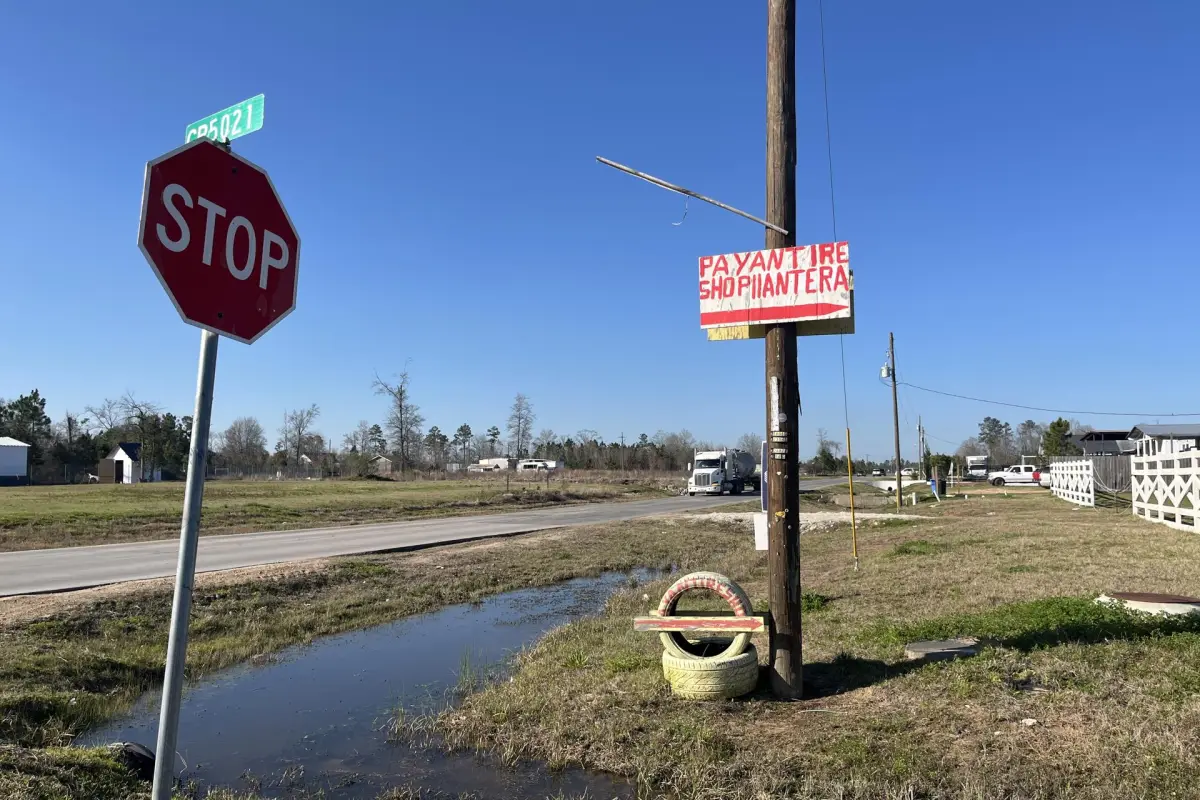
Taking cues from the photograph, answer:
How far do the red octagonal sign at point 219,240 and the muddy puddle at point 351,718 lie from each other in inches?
140

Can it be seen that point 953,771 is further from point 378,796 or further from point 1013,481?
point 1013,481

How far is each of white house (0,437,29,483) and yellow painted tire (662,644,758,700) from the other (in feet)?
Answer: 259

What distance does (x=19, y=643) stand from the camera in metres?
8.61

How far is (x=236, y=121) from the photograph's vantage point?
316 centimetres

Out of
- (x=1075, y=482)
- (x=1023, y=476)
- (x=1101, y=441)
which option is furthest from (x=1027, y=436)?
(x=1075, y=482)

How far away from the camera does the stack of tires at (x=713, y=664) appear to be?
6062mm

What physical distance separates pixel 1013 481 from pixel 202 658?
65216 millimetres

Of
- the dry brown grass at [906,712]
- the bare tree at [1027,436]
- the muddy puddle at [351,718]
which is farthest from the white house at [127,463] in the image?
the bare tree at [1027,436]

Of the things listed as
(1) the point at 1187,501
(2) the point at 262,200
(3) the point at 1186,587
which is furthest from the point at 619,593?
(1) the point at 1187,501

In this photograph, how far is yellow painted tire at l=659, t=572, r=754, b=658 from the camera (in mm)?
6348

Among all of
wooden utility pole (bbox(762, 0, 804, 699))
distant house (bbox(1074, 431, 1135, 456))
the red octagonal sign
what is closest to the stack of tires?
wooden utility pole (bbox(762, 0, 804, 699))

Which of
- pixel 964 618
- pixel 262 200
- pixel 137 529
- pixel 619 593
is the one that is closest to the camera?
pixel 262 200

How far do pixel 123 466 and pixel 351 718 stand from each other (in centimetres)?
8300

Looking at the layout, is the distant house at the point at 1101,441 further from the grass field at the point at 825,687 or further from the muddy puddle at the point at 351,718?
the muddy puddle at the point at 351,718
